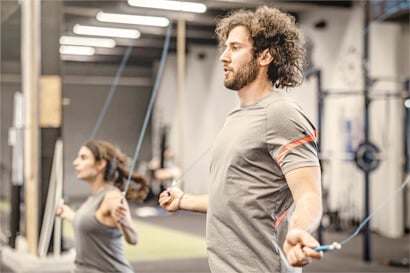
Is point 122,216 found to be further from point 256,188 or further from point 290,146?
point 290,146

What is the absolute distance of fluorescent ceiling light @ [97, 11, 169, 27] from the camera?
10609mm

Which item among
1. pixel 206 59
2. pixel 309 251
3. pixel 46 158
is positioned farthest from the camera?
pixel 206 59

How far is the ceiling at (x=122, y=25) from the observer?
23.9 ft

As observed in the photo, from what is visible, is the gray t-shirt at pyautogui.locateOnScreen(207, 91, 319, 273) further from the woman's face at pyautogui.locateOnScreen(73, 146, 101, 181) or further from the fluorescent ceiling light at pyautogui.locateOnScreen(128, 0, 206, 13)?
the fluorescent ceiling light at pyautogui.locateOnScreen(128, 0, 206, 13)

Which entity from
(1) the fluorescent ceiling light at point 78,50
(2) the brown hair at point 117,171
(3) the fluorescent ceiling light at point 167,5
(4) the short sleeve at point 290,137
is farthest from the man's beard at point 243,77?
(1) the fluorescent ceiling light at point 78,50

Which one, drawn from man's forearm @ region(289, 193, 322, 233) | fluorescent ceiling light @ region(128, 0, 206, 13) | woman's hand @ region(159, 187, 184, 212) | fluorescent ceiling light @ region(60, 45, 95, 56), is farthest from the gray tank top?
fluorescent ceiling light @ region(60, 45, 95, 56)

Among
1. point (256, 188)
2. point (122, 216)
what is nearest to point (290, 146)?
point (256, 188)

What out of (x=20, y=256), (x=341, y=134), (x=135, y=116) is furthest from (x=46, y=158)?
(x=135, y=116)

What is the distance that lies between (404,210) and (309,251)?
25.0ft

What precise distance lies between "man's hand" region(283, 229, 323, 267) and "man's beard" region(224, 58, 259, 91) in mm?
513

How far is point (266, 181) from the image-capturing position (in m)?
1.66

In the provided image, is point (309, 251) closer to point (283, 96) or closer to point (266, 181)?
point (266, 181)

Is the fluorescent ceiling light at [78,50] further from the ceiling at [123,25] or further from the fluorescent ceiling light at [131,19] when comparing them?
the fluorescent ceiling light at [131,19]

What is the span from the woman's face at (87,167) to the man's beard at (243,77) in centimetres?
144
